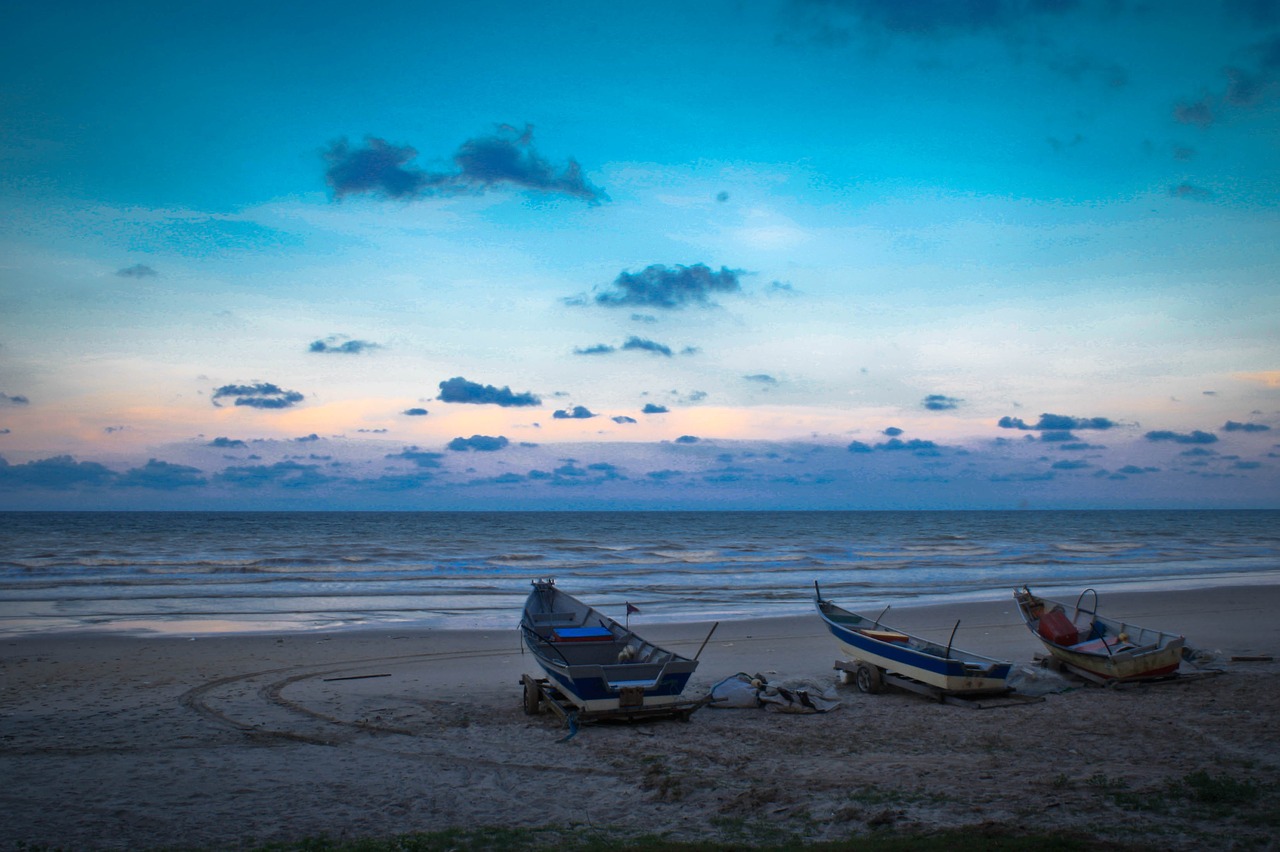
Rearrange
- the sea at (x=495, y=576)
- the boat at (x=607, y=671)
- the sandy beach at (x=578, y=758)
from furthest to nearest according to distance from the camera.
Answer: the sea at (x=495, y=576) < the boat at (x=607, y=671) < the sandy beach at (x=578, y=758)

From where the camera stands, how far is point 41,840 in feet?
23.7

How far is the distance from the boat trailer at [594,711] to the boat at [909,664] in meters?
3.23

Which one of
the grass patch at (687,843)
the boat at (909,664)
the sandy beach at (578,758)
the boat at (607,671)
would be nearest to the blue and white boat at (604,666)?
the boat at (607,671)

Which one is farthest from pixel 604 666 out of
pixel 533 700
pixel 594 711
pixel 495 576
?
pixel 495 576

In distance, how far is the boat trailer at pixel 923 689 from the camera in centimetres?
1253

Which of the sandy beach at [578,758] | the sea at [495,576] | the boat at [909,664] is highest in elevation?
the boat at [909,664]

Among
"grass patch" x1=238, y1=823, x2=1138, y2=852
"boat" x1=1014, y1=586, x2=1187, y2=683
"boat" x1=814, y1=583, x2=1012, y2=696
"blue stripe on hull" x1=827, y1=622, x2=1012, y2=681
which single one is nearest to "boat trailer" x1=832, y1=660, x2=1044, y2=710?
"boat" x1=814, y1=583, x2=1012, y2=696

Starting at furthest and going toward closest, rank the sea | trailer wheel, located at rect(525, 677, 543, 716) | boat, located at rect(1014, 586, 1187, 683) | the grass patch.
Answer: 1. the sea
2. boat, located at rect(1014, 586, 1187, 683)
3. trailer wheel, located at rect(525, 677, 543, 716)
4. the grass patch

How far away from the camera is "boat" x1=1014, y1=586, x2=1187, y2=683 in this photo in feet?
43.6

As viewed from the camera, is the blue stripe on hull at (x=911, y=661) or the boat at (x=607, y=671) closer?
the boat at (x=607, y=671)

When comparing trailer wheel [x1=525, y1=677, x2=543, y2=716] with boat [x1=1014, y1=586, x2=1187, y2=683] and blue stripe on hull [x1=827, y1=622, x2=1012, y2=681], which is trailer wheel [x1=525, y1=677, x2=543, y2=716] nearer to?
blue stripe on hull [x1=827, y1=622, x2=1012, y2=681]

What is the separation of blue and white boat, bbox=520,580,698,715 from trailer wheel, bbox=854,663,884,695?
2.91 meters

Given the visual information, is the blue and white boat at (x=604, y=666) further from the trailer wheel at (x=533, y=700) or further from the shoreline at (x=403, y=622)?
the shoreline at (x=403, y=622)

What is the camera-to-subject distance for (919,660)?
42.7ft
